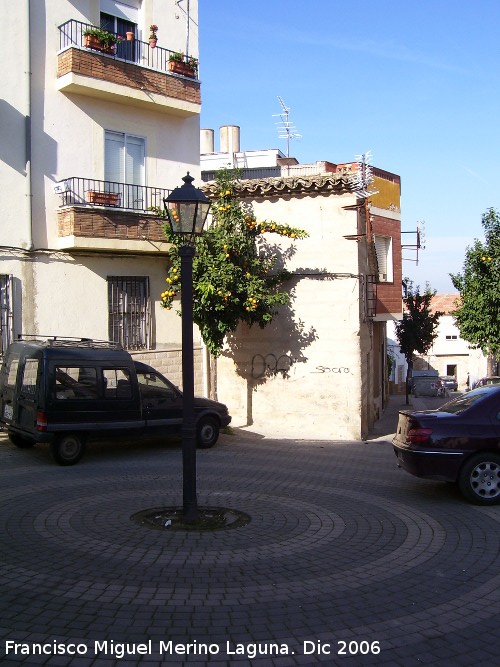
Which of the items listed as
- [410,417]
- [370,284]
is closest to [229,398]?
[370,284]

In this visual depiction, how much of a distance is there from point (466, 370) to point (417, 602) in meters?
53.9

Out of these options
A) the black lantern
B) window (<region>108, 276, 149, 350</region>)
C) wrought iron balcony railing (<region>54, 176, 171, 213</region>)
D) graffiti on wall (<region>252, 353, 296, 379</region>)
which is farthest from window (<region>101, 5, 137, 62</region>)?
the black lantern

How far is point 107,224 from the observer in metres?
14.9

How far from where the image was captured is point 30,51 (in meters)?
14.2

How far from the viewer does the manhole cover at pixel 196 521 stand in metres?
7.57

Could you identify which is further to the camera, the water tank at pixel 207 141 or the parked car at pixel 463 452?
the water tank at pixel 207 141

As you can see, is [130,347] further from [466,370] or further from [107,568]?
[466,370]

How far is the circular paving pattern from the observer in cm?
474

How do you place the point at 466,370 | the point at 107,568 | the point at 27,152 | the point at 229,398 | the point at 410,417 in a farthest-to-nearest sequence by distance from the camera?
the point at 466,370, the point at 229,398, the point at 27,152, the point at 410,417, the point at 107,568

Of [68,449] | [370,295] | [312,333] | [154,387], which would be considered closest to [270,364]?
[312,333]

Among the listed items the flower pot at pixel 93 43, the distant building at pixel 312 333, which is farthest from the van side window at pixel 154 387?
the flower pot at pixel 93 43

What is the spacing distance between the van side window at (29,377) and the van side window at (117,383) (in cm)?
111

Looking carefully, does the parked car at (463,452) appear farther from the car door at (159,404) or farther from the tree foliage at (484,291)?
the tree foliage at (484,291)

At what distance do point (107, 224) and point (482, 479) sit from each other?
955cm
